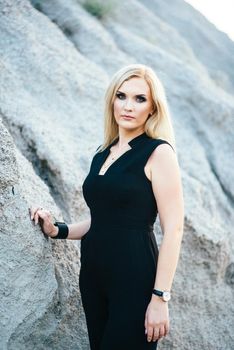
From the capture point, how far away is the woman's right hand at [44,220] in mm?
2963

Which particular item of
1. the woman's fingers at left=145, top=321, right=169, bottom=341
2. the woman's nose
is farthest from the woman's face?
the woman's fingers at left=145, top=321, right=169, bottom=341

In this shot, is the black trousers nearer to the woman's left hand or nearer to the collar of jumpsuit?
the woman's left hand

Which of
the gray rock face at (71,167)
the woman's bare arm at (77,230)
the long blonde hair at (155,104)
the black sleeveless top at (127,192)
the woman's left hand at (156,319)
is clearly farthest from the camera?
the woman's bare arm at (77,230)

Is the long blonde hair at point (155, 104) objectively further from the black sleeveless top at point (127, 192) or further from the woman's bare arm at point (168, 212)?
the woman's bare arm at point (168, 212)

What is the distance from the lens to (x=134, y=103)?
9.10 ft

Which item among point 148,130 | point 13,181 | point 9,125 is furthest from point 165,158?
point 9,125

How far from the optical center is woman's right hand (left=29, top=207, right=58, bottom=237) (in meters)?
2.96

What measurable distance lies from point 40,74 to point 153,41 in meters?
4.56

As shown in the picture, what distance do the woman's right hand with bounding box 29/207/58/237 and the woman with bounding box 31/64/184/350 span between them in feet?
0.07

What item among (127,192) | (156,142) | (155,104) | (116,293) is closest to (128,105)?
(155,104)

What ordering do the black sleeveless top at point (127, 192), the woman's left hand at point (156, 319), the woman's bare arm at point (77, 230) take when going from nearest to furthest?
the woman's left hand at point (156, 319)
the black sleeveless top at point (127, 192)
the woman's bare arm at point (77, 230)

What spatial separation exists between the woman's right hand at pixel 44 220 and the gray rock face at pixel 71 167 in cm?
5

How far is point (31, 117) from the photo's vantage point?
452cm

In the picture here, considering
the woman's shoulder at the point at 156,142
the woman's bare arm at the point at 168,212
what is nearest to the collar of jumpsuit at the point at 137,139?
the woman's shoulder at the point at 156,142
